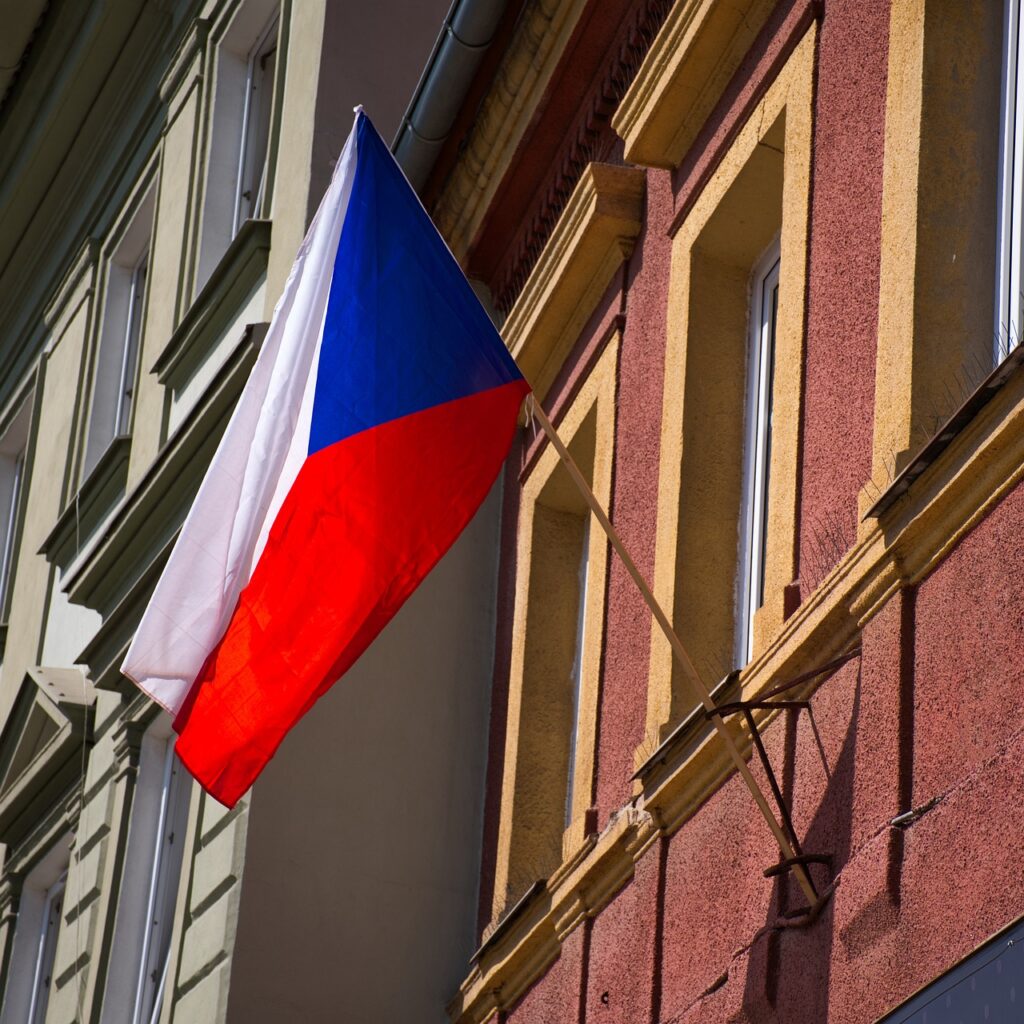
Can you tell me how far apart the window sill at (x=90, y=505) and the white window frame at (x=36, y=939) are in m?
2.13

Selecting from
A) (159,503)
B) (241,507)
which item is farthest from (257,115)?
(241,507)

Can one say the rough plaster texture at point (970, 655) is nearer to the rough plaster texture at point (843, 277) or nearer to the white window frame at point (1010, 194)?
the white window frame at point (1010, 194)

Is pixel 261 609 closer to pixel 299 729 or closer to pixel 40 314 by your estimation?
pixel 299 729

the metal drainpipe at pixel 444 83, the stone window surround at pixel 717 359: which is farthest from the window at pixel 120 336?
the stone window surround at pixel 717 359

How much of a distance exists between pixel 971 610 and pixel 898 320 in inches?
41.9

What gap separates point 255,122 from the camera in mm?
15430

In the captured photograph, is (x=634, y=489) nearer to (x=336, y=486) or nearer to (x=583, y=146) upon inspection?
(x=336, y=486)

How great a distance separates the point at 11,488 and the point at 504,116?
11.0 m

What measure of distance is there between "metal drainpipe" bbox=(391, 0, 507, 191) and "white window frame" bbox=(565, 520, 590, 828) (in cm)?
207

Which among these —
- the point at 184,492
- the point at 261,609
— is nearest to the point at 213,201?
the point at 184,492

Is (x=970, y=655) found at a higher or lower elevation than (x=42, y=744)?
lower

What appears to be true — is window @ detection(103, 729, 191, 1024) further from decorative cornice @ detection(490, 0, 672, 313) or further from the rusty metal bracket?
the rusty metal bracket

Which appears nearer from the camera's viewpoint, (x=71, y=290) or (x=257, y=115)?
(x=257, y=115)

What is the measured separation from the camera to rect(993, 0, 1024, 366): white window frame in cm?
691
